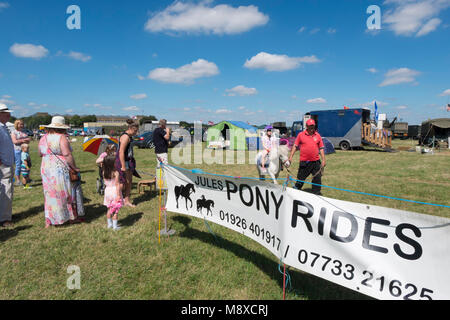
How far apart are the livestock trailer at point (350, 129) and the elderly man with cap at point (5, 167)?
18.8 m

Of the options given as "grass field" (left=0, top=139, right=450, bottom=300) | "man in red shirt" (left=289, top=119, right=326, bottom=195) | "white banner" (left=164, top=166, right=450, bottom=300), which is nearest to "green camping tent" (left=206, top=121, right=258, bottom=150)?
"man in red shirt" (left=289, top=119, right=326, bottom=195)

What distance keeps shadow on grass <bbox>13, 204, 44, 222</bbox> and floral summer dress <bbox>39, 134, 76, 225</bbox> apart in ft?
3.71

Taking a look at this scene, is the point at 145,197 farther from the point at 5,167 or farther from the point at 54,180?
the point at 5,167

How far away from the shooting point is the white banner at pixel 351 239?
66.0 inches

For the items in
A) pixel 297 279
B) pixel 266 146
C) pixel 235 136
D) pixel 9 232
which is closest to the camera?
pixel 297 279

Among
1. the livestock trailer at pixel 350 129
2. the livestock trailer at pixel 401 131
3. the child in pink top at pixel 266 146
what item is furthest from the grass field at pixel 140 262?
the livestock trailer at pixel 401 131

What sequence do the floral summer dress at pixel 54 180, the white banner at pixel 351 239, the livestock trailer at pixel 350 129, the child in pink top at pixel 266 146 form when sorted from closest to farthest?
the white banner at pixel 351 239, the floral summer dress at pixel 54 180, the child in pink top at pixel 266 146, the livestock trailer at pixel 350 129

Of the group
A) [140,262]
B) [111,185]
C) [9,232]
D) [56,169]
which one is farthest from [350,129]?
[9,232]

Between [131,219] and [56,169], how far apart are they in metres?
1.75

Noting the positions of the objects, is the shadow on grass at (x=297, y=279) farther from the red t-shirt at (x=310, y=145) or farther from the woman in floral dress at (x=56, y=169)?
the red t-shirt at (x=310, y=145)

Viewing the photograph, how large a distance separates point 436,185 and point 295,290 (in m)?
8.06

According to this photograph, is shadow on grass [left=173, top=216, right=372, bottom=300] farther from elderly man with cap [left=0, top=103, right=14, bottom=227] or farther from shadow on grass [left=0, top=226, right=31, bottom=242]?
elderly man with cap [left=0, top=103, right=14, bottom=227]

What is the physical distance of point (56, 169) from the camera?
171 inches
